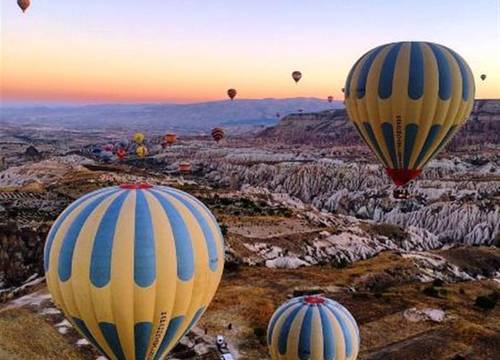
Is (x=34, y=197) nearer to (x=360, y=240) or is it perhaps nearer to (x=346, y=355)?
(x=360, y=240)

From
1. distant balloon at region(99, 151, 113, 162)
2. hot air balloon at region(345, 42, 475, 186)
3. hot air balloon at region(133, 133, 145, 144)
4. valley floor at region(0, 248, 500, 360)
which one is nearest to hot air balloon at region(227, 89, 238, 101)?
hot air balloon at region(133, 133, 145, 144)

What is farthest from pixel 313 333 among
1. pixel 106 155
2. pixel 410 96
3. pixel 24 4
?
pixel 106 155

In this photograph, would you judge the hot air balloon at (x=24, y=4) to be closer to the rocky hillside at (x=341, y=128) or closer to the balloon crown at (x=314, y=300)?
the balloon crown at (x=314, y=300)

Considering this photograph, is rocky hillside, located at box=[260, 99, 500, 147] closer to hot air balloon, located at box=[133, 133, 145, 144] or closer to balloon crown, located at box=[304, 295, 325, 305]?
hot air balloon, located at box=[133, 133, 145, 144]

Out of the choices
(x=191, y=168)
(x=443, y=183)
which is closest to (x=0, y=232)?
(x=443, y=183)

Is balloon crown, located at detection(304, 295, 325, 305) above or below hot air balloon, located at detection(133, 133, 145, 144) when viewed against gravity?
above

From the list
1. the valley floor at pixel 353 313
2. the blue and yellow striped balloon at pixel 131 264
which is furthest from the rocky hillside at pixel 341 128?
the blue and yellow striped balloon at pixel 131 264
